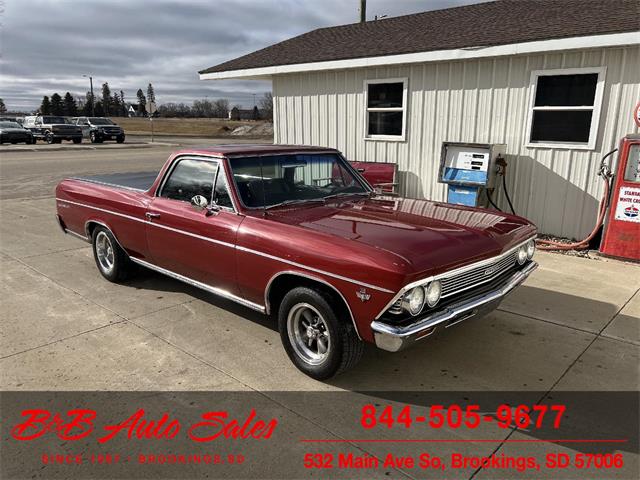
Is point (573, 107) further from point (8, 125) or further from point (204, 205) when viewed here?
point (8, 125)

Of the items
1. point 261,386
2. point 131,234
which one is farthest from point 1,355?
point 261,386

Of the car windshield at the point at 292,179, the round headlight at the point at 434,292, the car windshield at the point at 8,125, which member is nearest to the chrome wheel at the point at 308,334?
the round headlight at the point at 434,292

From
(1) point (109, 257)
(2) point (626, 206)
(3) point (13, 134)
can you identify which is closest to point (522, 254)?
(2) point (626, 206)

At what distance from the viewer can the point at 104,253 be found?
5.69m

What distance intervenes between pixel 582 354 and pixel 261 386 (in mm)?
2593

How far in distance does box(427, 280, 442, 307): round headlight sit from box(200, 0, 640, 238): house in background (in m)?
5.32

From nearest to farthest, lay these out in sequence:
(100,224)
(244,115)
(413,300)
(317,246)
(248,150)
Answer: (413,300) → (317,246) → (248,150) → (100,224) → (244,115)

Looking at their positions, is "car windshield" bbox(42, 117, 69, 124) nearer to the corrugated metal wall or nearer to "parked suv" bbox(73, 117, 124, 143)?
"parked suv" bbox(73, 117, 124, 143)

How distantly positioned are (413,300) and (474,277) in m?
0.70

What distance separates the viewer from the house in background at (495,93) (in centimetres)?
688

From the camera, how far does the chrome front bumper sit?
2.90 metres

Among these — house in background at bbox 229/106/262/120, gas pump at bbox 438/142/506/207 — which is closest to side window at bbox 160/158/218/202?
gas pump at bbox 438/142/506/207

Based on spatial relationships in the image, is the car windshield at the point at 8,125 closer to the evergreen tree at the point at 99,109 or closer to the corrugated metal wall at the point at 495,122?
the corrugated metal wall at the point at 495,122

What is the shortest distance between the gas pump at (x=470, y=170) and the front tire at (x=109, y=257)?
5.10 m
